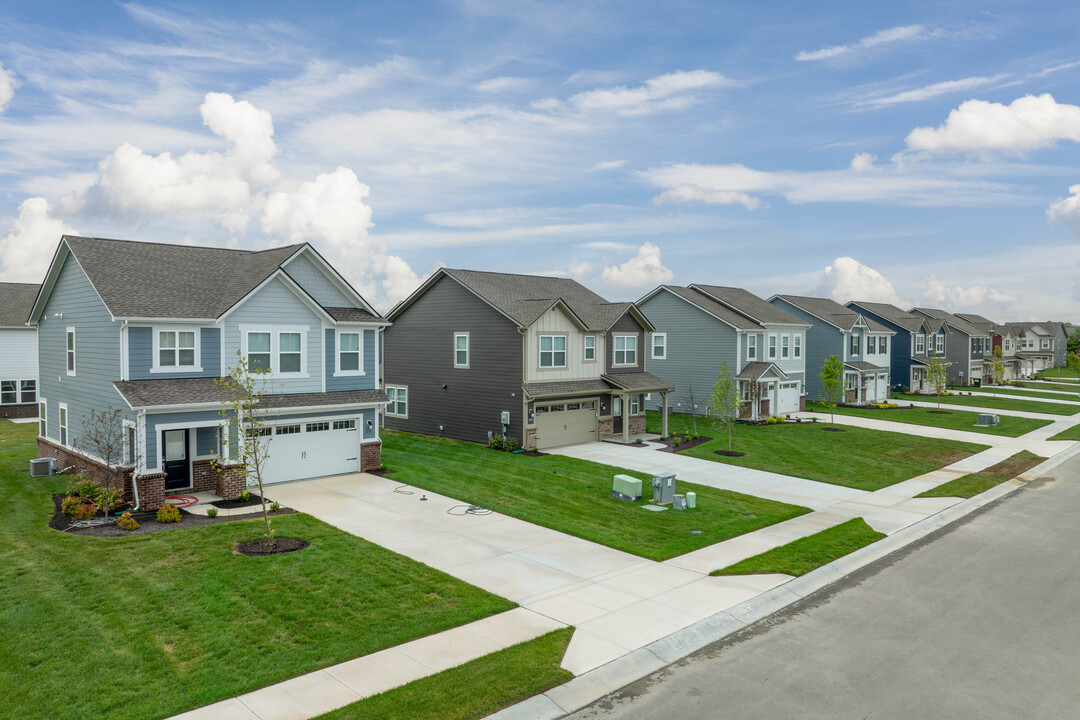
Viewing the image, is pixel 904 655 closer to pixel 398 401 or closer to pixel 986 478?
pixel 986 478

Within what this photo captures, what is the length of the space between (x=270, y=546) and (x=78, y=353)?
40.8ft

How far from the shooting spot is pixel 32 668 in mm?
9695

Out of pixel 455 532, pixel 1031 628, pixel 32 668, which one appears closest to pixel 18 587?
pixel 32 668

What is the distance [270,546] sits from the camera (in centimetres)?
1535

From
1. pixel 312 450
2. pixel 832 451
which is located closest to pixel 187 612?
pixel 312 450

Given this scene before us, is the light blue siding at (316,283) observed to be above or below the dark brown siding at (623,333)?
above

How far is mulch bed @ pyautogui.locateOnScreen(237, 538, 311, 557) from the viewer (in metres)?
15.0

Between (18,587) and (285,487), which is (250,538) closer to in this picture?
(18,587)

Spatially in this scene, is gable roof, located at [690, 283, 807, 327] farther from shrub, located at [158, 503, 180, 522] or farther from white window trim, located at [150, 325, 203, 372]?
shrub, located at [158, 503, 180, 522]

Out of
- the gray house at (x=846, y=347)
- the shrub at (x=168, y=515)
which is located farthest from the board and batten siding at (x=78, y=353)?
the gray house at (x=846, y=347)

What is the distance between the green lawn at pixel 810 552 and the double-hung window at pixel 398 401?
22.6 m

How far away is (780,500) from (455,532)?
10679 mm

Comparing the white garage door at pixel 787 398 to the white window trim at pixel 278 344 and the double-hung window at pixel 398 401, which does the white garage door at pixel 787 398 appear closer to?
the double-hung window at pixel 398 401

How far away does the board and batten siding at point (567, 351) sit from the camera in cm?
2969
